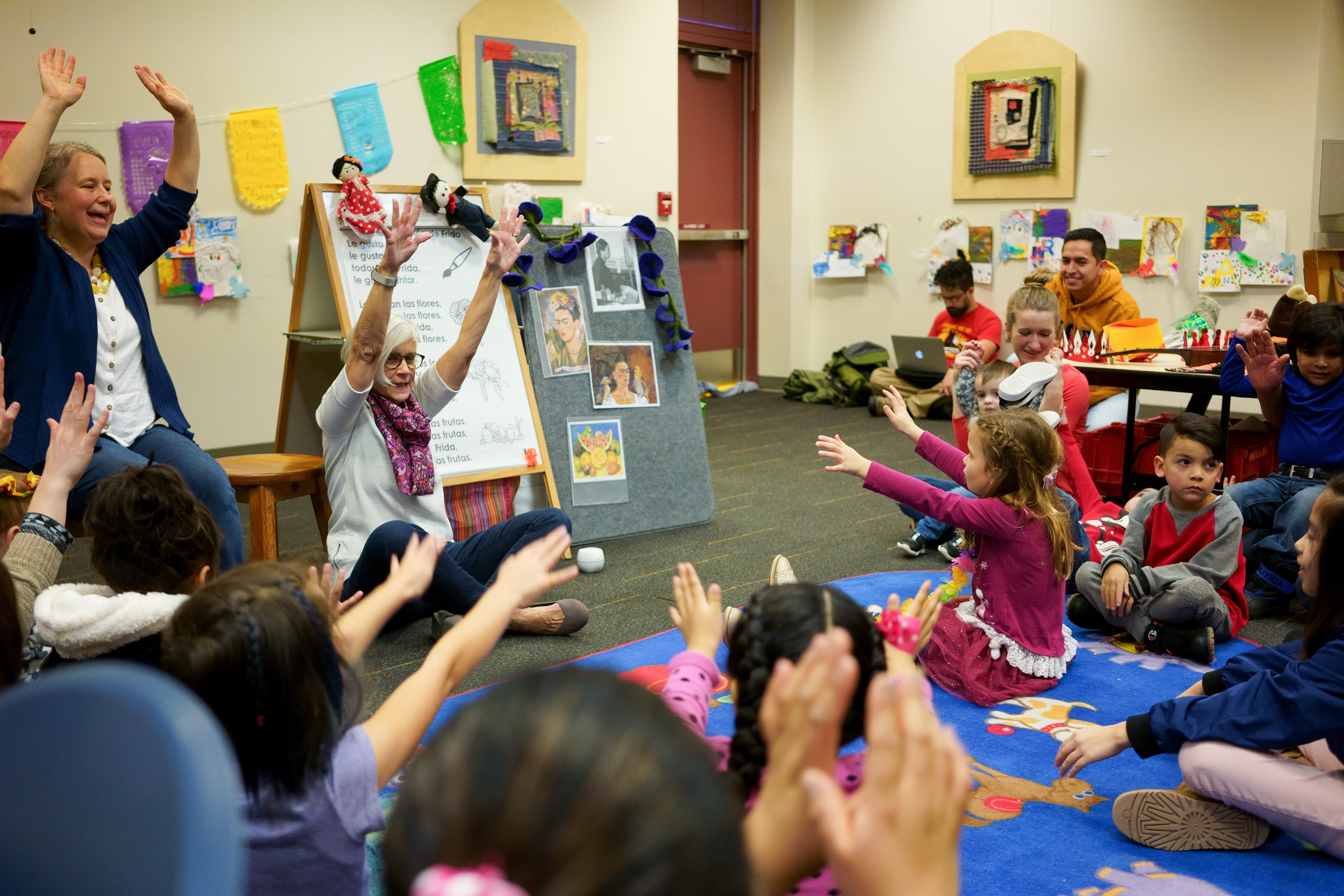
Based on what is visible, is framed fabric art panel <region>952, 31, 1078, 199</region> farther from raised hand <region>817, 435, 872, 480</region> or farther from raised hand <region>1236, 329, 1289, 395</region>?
raised hand <region>817, 435, 872, 480</region>

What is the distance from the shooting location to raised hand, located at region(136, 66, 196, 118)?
2.64m

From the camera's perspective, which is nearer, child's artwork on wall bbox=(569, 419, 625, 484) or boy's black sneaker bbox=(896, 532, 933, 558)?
boy's black sneaker bbox=(896, 532, 933, 558)

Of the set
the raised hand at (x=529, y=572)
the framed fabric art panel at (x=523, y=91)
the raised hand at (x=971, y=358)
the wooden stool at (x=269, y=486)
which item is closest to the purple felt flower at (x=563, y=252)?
the wooden stool at (x=269, y=486)

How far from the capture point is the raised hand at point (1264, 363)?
3.12 metres

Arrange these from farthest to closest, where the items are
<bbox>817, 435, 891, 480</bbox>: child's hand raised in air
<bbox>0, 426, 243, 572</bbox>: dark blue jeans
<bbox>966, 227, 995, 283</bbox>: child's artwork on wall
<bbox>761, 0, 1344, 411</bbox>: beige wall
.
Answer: <bbox>966, 227, 995, 283</bbox>: child's artwork on wall < <bbox>761, 0, 1344, 411</bbox>: beige wall < <bbox>0, 426, 243, 572</bbox>: dark blue jeans < <bbox>817, 435, 891, 480</bbox>: child's hand raised in air

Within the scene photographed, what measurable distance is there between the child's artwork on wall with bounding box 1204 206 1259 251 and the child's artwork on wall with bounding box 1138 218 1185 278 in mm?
150

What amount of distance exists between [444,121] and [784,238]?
2.98 metres

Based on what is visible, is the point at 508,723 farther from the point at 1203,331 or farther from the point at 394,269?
the point at 1203,331

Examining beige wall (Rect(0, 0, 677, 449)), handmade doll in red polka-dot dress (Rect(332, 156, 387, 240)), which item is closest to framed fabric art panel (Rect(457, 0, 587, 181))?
beige wall (Rect(0, 0, 677, 449))

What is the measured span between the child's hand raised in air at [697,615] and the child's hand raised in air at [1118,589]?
177cm

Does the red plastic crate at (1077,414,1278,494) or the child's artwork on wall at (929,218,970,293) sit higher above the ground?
the child's artwork on wall at (929,218,970,293)

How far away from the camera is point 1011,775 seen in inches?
81.5

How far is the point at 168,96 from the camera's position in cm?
264

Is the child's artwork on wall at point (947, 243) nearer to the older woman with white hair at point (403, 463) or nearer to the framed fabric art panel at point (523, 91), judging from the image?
the framed fabric art panel at point (523, 91)
